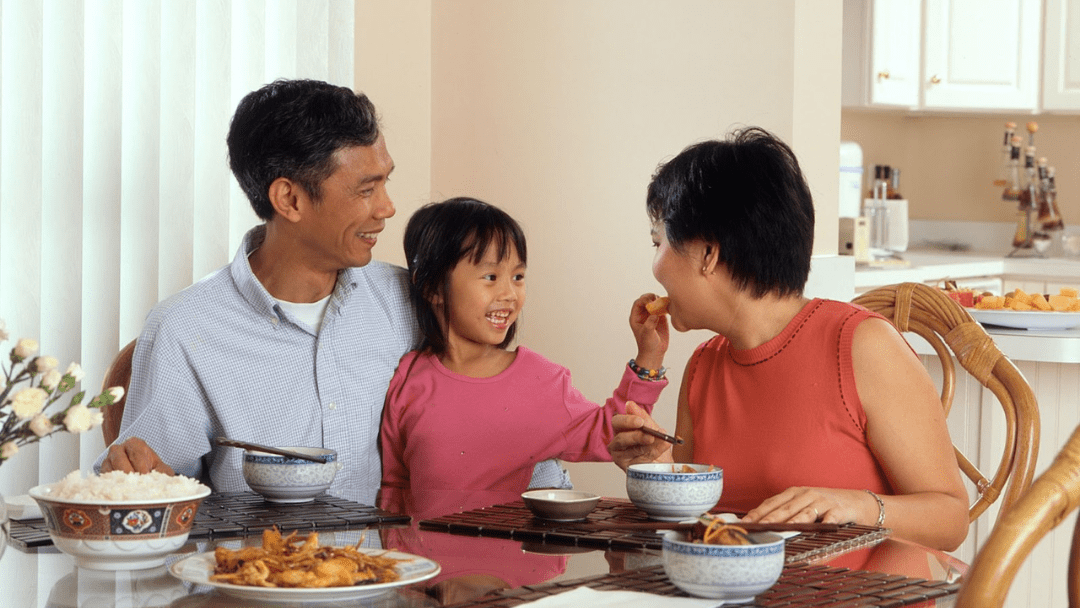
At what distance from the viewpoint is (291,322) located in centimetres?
195

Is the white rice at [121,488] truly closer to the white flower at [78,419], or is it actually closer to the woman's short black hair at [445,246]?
the white flower at [78,419]

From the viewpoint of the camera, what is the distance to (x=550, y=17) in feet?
9.36

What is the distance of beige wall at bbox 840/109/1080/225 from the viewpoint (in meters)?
5.18

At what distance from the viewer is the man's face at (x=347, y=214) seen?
78.2 inches

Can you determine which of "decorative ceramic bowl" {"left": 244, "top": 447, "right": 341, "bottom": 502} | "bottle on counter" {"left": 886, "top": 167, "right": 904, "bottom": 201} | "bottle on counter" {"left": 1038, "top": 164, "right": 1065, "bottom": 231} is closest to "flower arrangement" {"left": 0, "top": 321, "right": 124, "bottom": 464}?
"decorative ceramic bowl" {"left": 244, "top": 447, "right": 341, "bottom": 502}

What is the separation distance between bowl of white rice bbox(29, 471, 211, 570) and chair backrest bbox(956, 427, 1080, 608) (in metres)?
0.78

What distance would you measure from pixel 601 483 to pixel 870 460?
50.0 inches

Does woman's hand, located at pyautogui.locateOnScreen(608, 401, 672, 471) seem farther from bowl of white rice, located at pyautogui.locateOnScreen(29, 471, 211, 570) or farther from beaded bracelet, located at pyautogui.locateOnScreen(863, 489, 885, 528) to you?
bowl of white rice, located at pyautogui.locateOnScreen(29, 471, 211, 570)

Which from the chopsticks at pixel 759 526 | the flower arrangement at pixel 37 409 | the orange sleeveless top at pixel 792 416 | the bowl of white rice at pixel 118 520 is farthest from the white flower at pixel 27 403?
the orange sleeveless top at pixel 792 416

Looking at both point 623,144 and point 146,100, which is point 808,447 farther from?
point 146,100

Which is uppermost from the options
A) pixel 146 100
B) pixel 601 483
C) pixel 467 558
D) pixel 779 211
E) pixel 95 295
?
pixel 146 100

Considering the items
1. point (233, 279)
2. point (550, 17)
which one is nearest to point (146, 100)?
point (233, 279)

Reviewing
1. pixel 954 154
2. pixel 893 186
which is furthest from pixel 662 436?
pixel 954 154

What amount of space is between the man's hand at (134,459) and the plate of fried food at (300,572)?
0.43 m
